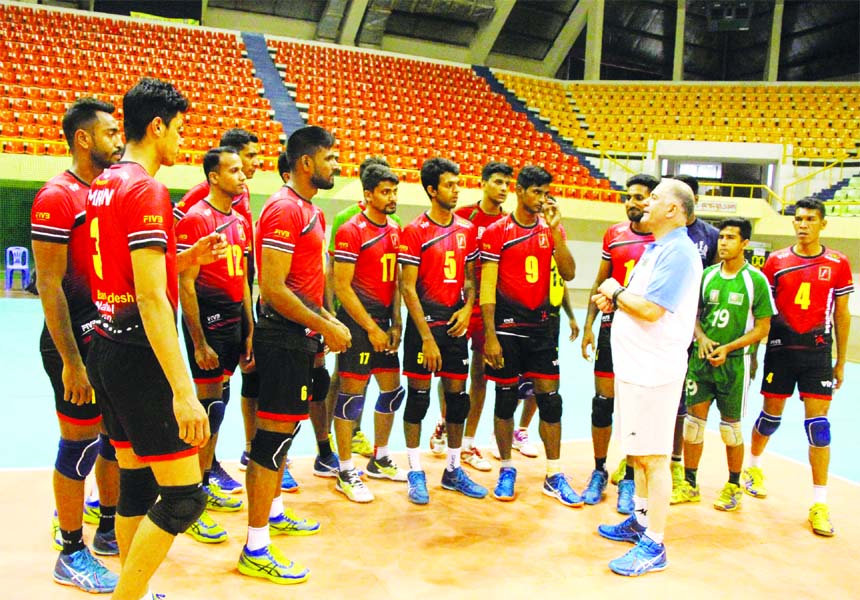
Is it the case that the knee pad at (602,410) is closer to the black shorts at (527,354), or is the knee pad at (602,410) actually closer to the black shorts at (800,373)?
the black shorts at (527,354)

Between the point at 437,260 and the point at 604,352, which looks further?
the point at 604,352

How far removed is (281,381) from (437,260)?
172 cm

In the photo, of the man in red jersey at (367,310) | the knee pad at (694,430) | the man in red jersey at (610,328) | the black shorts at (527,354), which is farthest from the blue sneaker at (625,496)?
the man in red jersey at (367,310)

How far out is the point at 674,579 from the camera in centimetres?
390

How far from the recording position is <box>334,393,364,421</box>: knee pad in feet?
16.3

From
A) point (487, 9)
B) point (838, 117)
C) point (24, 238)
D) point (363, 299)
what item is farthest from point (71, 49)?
point (838, 117)

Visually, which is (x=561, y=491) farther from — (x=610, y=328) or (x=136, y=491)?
(x=136, y=491)

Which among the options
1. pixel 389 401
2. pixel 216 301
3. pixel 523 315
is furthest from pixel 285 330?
pixel 523 315

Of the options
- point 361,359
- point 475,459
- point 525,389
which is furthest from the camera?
point 525,389

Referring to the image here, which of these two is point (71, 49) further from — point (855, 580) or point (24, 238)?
point (855, 580)

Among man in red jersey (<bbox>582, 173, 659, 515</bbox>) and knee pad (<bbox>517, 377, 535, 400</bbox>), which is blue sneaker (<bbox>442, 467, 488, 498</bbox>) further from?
knee pad (<bbox>517, 377, 535, 400</bbox>)

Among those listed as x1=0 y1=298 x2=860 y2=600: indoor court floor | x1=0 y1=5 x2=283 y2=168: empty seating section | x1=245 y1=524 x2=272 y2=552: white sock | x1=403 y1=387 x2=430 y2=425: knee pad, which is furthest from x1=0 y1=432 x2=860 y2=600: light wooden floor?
x1=0 y1=5 x2=283 y2=168: empty seating section

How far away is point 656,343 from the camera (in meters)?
3.85

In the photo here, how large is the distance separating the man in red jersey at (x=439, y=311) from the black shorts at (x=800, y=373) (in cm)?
215
